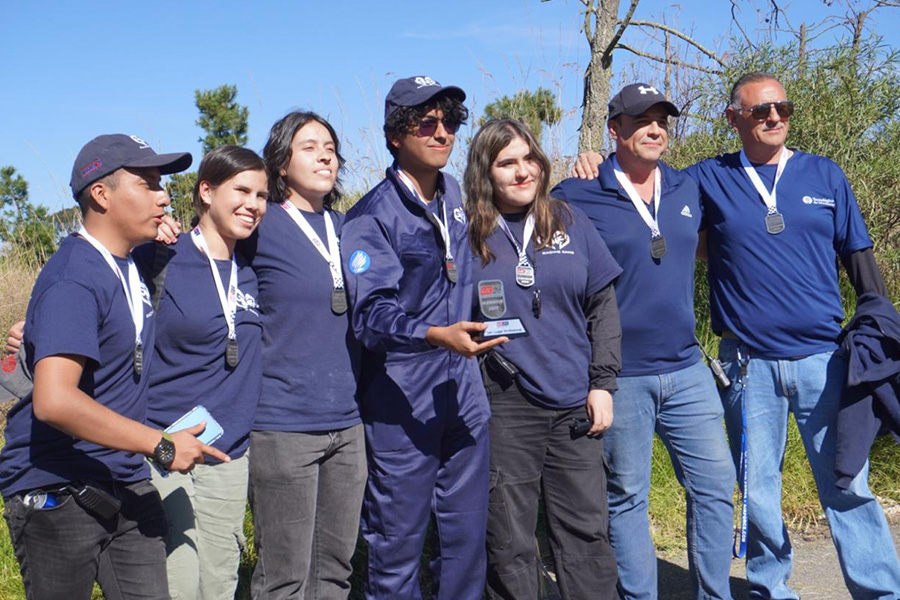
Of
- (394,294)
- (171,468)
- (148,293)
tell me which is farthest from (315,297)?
(171,468)

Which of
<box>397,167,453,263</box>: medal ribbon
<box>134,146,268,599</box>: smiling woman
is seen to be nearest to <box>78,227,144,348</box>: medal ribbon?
<box>134,146,268,599</box>: smiling woman

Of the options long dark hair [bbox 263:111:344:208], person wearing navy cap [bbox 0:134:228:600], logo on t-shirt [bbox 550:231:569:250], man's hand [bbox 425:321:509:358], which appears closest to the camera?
person wearing navy cap [bbox 0:134:228:600]

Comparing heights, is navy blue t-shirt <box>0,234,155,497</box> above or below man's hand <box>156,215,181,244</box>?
below

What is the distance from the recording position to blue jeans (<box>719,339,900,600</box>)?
416cm

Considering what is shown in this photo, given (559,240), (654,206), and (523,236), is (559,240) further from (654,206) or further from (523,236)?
(654,206)

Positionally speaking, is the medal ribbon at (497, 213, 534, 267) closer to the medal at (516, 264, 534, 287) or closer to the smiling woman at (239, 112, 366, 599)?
the medal at (516, 264, 534, 287)

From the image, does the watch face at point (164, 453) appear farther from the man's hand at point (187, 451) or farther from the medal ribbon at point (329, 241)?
the medal ribbon at point (329, 241)

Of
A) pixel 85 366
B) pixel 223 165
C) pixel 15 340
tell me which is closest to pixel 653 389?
pixel 223 165

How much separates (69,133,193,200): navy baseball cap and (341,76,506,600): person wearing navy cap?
0.80 m

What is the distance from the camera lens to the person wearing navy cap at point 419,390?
3625 mm

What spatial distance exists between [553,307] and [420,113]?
3.25ft

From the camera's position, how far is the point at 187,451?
288cm

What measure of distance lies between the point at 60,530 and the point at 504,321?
5.37 feet

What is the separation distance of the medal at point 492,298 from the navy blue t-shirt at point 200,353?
911 mm
